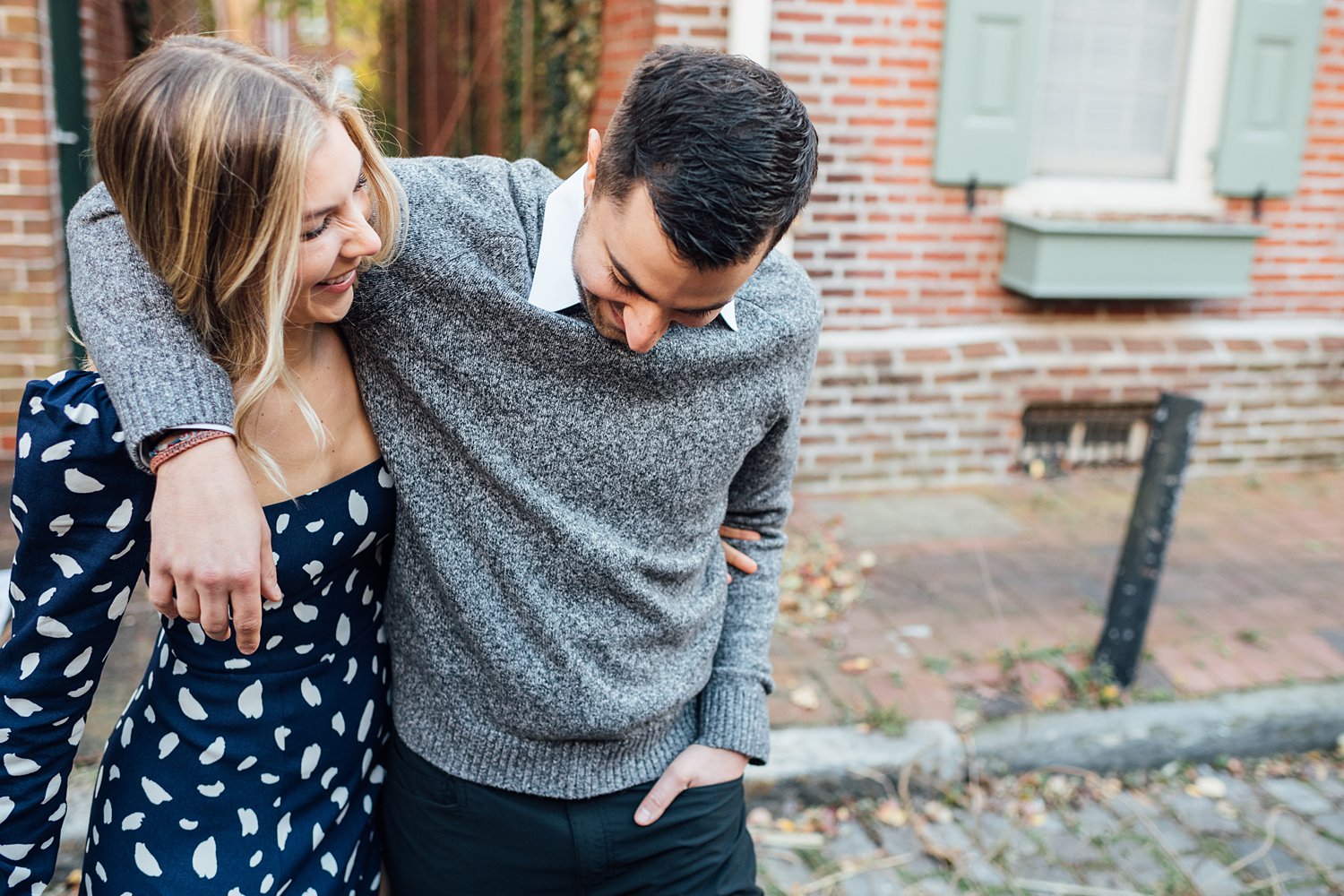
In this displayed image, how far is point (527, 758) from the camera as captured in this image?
4.84 ft

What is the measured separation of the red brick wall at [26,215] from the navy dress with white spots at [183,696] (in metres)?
3.19

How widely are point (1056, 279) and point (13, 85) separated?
13.8ft

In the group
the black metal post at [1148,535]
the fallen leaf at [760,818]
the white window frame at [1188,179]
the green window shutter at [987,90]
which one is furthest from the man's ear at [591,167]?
the white window frame at [1188,179]

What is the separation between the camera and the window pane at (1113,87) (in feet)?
16.7

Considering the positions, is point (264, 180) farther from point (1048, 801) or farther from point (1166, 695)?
point (1166, 695)

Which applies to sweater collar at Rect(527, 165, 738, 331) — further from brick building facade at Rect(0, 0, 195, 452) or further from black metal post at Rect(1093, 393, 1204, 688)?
brick building facade at Rect(0, 0, 195, 452)

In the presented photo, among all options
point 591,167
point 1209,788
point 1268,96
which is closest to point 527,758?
point 591,167

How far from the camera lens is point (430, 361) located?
1376 millimetres

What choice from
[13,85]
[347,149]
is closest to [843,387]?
[13,85]

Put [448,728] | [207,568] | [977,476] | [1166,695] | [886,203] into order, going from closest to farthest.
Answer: [207,568] → [448,728] → [1166,695] → [886,203] → [977,476]

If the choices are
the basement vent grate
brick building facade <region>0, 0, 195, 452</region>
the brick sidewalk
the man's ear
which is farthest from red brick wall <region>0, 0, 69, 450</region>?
the basement vent grate

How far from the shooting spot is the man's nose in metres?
1.31

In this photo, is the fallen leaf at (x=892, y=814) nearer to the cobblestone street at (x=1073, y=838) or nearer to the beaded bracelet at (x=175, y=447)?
the cobblestone street at (x=1073, y=838)

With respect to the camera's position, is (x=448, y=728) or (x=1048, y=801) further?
(x=1048, y=801)
